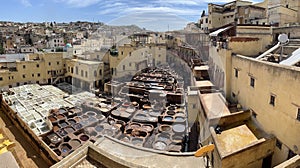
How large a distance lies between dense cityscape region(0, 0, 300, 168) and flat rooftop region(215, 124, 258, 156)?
0.03 meters

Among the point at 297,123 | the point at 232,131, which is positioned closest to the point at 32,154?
the point at 232,131

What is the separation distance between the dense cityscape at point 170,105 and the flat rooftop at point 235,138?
0.03m

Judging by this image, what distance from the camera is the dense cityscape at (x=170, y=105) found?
602cm

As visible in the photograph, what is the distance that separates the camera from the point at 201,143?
8875 mm

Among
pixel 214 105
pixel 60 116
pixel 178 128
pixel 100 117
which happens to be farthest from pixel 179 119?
pixel 60 116

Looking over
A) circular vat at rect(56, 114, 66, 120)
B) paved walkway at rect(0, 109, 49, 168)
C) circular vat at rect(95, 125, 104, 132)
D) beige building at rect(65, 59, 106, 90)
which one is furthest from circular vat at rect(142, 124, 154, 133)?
beige building at rect(65, 59, 106, 90)

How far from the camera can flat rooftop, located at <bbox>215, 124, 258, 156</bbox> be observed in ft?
21.1

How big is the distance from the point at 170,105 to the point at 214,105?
5.78 metres

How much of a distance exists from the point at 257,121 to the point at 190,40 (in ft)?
76.5

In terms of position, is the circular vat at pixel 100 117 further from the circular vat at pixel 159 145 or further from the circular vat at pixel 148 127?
the circular vat at pixel 159 145

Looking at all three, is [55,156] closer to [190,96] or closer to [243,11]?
[190,96]

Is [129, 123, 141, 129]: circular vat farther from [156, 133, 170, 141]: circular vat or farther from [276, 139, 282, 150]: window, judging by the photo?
[276, 139, 282, 150]: window

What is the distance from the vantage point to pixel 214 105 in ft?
29.5

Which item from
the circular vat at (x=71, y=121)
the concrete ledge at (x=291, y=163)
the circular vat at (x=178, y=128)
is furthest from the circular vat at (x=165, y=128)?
the concrete ledge at (x=291, y=163)
